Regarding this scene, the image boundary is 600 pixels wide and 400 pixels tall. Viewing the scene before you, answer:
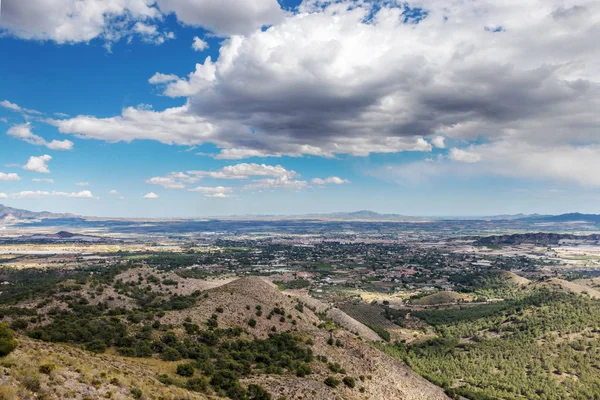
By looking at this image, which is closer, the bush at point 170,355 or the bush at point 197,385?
the bush at point 197,385

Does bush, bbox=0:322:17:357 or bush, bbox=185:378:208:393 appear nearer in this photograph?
bush, bbox=0:322:17:357

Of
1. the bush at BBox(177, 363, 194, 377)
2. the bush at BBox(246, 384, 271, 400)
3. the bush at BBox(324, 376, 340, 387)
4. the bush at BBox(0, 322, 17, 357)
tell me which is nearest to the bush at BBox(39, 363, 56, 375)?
the bush at BBox(0, 322, 17, 357)

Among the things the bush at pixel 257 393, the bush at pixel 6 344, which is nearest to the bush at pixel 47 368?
the bush at pixel 6 344

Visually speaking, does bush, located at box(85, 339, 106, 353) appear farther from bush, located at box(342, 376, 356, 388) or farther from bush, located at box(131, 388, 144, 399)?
bush, located at box(342, 376, 356, 388)

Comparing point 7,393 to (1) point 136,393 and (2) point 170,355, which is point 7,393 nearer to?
(1) point 136,393

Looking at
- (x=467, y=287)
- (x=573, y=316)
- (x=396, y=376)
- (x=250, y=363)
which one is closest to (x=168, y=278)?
(x=250, y=363)

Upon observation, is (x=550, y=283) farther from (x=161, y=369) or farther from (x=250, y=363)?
(x=161, y=369)

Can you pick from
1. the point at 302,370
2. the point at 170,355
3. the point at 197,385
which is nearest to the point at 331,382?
the point at 302,370

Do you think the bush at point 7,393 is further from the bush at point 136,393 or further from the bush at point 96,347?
the bush at point 96,347
